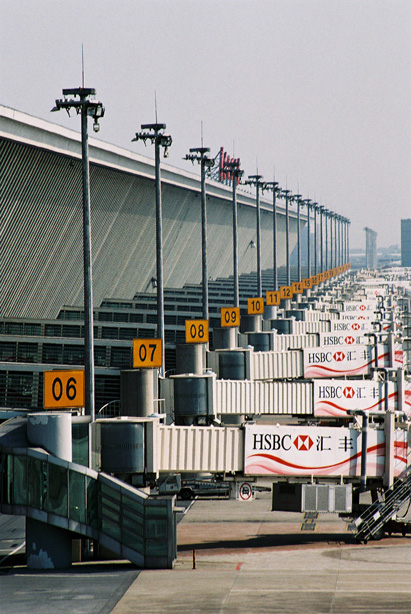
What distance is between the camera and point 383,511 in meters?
42.4

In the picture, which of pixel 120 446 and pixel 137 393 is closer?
pixel 120 446

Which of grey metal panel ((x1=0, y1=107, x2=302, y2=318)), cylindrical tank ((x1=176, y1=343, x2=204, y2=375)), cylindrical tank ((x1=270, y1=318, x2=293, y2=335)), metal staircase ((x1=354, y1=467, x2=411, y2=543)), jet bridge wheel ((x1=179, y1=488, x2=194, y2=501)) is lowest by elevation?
jet bridge wheel ((x1=179, y1=488, x2=194, y2=501))

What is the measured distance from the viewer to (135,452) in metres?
39.3

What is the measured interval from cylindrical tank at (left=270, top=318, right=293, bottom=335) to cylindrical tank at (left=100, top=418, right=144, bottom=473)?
168ft

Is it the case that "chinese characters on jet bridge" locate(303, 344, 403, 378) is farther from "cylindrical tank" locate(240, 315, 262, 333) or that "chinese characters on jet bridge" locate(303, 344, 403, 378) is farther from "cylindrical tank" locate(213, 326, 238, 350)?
"cylindrical tank" locate(240, 315, 262, 333)

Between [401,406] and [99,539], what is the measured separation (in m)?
32.3

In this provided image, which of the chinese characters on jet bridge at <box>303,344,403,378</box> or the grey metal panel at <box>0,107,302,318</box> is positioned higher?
the grey metal panel at <box>0,107,302,318</box>

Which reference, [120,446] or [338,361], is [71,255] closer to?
[338,361]

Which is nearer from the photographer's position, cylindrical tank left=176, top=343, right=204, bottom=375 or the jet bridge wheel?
the jet bridge wheel

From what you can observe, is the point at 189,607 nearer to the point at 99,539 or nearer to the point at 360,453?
the point at 99,539

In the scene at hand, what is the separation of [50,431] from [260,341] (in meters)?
46.0

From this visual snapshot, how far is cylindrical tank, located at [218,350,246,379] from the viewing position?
6788 cm

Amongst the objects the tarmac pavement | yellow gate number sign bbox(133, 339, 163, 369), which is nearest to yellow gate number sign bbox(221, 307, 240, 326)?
yellow gate number sign bbox(133, 339, 163, 369)

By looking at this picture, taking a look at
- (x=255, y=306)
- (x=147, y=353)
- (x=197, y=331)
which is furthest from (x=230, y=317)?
(x=147, y=353)
